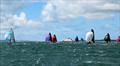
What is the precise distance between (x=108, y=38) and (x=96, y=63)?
53.6 m

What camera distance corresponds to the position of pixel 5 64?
3262 centimetres

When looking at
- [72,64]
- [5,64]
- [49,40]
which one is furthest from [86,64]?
[49,40]

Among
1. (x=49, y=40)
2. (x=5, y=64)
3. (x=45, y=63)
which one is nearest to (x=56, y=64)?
(x=45, y=63)

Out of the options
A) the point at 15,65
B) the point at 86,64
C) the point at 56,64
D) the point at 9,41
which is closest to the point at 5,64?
the point at 15,65

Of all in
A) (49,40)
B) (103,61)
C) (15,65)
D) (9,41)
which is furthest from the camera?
(49,40)

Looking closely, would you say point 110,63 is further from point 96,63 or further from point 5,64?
point 5,64

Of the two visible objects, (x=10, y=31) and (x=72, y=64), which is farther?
(x=10, y=31)

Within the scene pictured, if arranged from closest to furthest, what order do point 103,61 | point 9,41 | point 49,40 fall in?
point 103,61
point 9,41
point 49,40

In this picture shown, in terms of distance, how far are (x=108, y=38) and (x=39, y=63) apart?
5420cm

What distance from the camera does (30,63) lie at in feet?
110

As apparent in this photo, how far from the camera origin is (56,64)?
33.0 meters

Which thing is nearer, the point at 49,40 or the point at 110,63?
the point at 110,63

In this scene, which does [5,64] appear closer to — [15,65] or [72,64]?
[15,65]

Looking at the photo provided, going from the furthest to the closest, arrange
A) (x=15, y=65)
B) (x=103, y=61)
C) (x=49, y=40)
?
(x=49, y=40) < (x=103, y=61) < (x=15, y=65)
